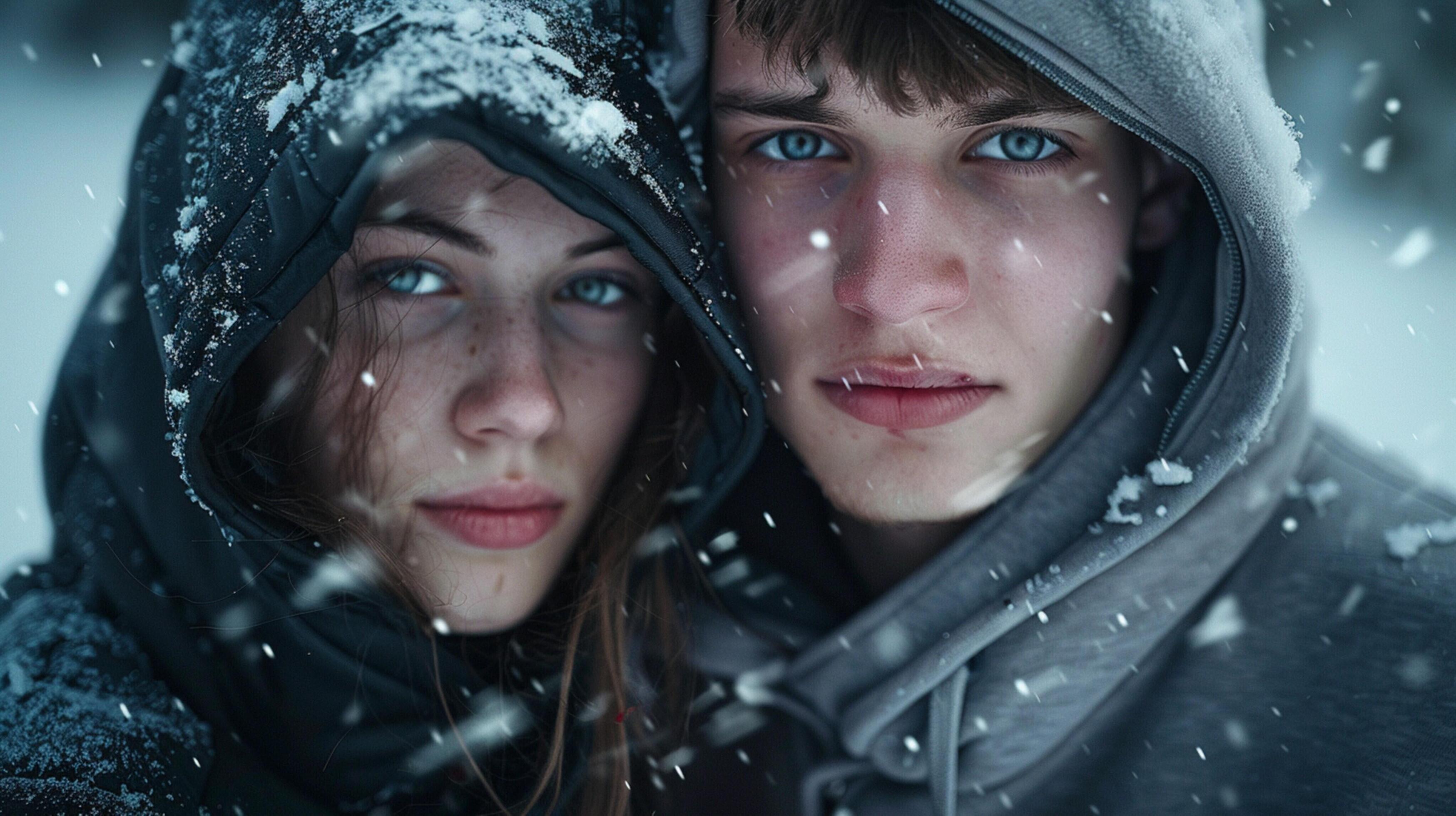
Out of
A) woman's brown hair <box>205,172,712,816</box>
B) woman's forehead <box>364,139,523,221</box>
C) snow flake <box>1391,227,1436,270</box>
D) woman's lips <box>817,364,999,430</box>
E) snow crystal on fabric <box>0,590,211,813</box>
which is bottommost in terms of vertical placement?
snow crystal on fabric <box>0,590,211,813</box>

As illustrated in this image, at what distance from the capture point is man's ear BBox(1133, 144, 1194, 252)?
1.70 m

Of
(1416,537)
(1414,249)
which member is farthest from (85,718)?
(1414,249)

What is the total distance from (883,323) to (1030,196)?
1.11ft

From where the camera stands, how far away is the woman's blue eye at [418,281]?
1.52 metres

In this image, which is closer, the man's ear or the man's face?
the man's face

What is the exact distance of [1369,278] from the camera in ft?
20.3

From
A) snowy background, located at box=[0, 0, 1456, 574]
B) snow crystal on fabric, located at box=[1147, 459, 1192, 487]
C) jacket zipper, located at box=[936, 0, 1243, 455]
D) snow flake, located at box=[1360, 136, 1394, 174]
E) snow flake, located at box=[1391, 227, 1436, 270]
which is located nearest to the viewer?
jacket zipper, located at box=[936, 0, 1243, 455]

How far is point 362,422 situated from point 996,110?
1.15 m

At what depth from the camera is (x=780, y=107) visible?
5.09 ft

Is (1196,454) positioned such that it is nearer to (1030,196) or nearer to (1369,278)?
(1030,196)

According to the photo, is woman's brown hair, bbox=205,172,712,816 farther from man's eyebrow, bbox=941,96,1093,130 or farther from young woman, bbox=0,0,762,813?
man's eyebrow, bbox=941,96,1093,130

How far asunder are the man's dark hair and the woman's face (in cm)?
47

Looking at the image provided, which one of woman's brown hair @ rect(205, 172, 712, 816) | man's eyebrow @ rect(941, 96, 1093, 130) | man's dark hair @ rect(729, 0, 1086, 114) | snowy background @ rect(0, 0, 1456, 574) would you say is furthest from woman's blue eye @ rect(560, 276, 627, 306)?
snowy background @ rect(0, 0, 1456, 574)

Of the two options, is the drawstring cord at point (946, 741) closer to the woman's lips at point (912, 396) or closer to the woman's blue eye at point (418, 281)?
the woman's lips at point (912, 396)
